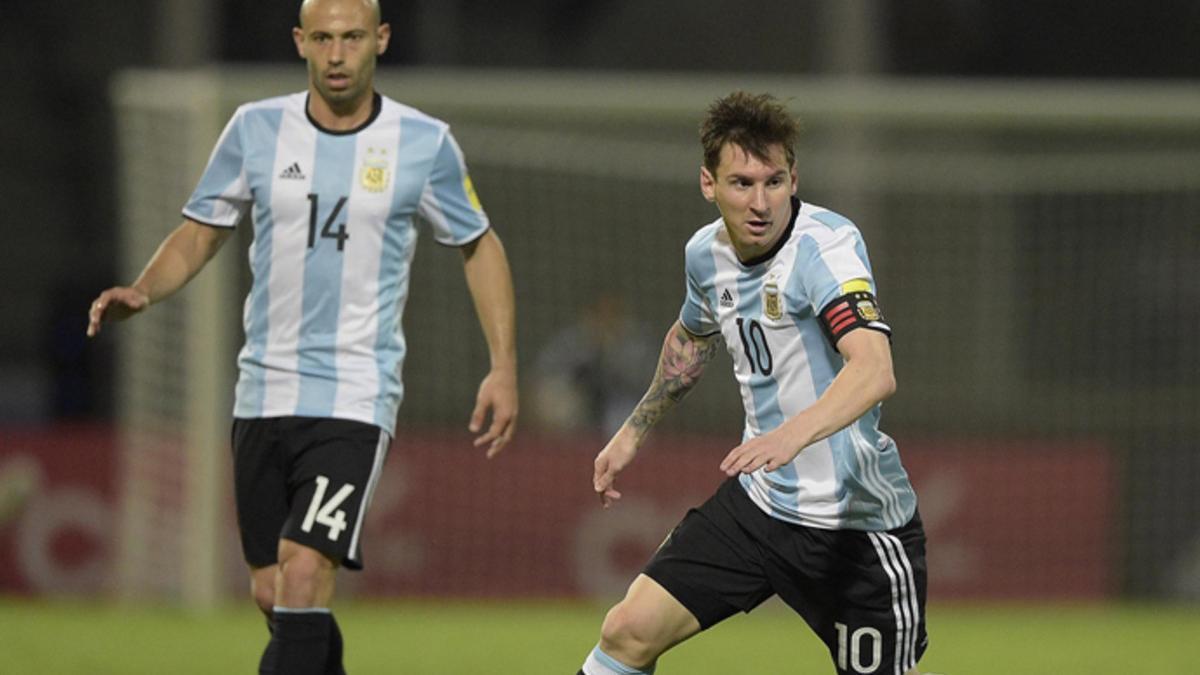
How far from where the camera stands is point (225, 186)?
6.40m

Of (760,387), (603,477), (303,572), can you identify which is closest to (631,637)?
(603,477)

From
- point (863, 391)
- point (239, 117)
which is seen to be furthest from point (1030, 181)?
point (863, 391)

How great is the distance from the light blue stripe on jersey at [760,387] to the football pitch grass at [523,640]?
11.5 ft

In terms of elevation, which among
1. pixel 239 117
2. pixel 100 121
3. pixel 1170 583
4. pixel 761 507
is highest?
pixel 100 121

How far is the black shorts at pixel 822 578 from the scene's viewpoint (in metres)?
5.43

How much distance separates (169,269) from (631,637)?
73.7 inches

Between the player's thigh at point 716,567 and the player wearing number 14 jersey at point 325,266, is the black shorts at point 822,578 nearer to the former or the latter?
the player's thigh at point 716,567

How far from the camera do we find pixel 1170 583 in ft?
44.4

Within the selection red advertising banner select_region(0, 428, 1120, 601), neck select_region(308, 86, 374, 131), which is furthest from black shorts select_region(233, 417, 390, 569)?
red advertising banner select_region(0, 428, 1120, 601)

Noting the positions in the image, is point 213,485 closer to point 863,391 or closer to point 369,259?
point 369,259

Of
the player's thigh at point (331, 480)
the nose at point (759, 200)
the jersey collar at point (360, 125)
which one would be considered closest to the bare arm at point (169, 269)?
the jersey collar at point (360, 125)

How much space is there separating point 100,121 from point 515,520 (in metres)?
8.87

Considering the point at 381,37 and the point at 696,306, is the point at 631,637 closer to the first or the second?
the point at 696,306

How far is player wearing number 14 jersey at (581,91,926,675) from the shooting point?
17.3ft
